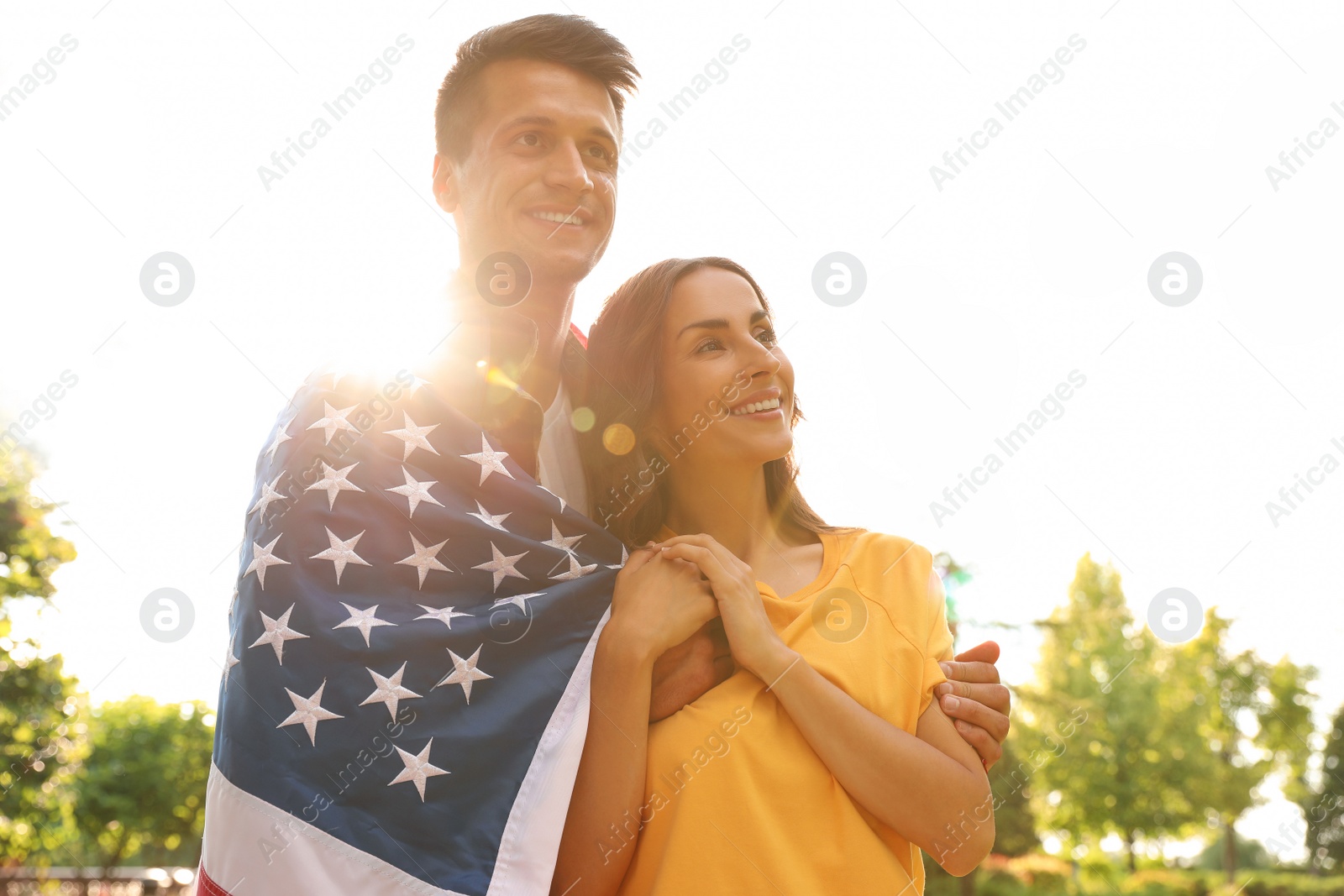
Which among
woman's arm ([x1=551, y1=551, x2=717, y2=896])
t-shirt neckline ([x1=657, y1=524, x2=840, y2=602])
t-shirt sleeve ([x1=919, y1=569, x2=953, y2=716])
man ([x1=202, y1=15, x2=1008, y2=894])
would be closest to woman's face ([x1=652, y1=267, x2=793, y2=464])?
t-shirt neckline ([x1=657, y1=524, x2=840, y2=602])

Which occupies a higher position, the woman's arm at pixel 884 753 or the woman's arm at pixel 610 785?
the woman's arm at pixel 884 753

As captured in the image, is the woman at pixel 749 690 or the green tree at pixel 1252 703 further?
the green tree at pixel 1252 703

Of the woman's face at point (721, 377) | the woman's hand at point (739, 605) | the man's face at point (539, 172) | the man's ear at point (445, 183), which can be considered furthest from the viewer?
the man's ear at point (445, 183)

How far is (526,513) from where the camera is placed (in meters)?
2.86

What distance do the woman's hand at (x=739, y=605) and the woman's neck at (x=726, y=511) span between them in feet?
1.14

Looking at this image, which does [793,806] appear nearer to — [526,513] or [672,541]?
[672,541]

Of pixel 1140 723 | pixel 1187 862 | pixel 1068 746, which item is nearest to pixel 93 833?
pixel 1068 746

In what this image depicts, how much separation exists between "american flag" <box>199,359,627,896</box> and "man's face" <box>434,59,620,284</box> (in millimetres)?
751

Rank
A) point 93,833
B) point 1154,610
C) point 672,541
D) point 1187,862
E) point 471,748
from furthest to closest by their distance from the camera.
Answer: point 1187,862 < point 93,833 < point 1154,610 < point 672,541 < point 471,748

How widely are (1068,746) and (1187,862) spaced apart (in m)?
27.9

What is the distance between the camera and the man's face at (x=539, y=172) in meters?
3.34

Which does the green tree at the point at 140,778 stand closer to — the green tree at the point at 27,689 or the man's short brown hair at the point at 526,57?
the green tree at the point at 27,689

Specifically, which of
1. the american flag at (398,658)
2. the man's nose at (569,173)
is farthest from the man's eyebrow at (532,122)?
the american flag at (398,658)

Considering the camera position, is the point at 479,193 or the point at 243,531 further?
the point at 479,193
